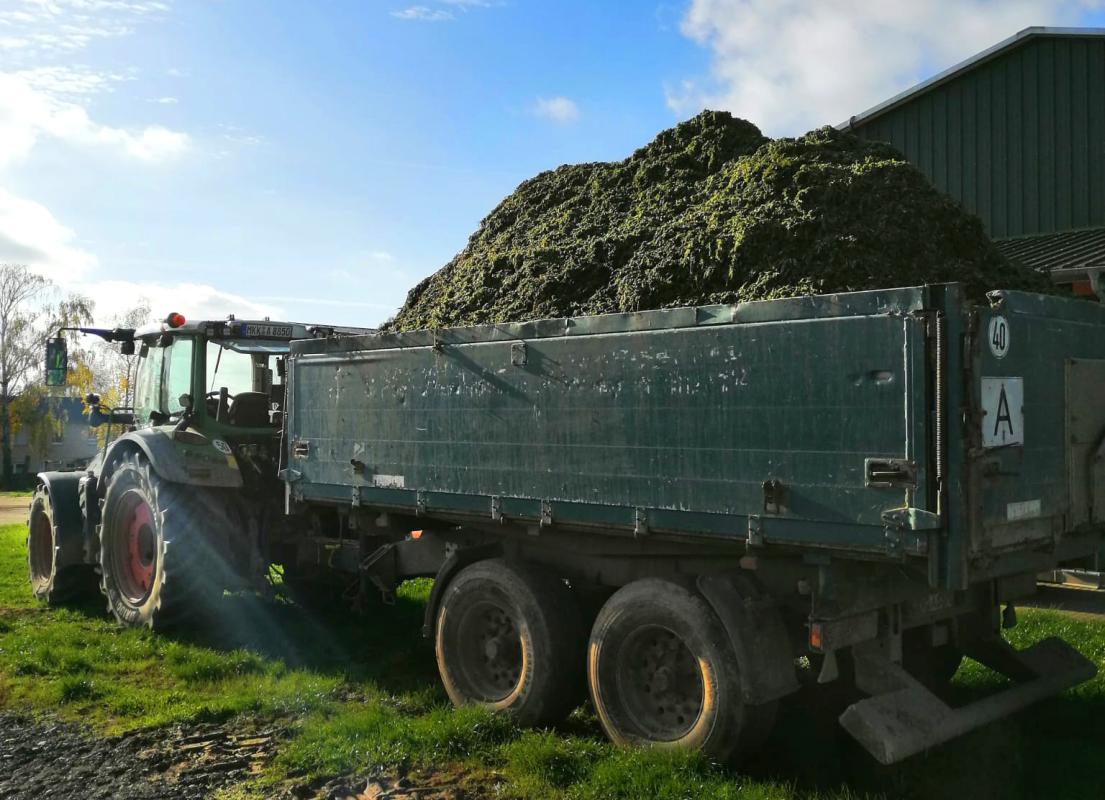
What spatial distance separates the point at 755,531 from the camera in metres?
4.43

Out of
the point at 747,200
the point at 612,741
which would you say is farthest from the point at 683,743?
the point at 747,200

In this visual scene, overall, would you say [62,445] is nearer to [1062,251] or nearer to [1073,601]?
[1062,251]

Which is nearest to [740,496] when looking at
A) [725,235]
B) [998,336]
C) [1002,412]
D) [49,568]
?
[1002,412]

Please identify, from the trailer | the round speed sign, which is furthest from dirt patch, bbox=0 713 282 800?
the round speed sign

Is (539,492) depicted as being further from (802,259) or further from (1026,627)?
(1026,627)

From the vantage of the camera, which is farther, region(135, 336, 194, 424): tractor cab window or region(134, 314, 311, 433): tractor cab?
region(135, 336, 194, 424): tractor cab window

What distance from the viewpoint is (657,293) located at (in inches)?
219

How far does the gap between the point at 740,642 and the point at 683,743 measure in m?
0.64

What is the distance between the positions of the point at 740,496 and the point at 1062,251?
883cm

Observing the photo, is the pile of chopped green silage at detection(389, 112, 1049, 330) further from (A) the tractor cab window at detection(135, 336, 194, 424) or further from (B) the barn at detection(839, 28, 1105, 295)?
(B) the barn at detection(839, 28, 1105, 295)

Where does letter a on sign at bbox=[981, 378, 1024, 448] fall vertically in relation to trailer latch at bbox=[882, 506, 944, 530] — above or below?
above

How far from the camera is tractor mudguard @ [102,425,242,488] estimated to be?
7.81 m

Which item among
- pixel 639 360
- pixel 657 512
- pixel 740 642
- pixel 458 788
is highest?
pixel 639 360

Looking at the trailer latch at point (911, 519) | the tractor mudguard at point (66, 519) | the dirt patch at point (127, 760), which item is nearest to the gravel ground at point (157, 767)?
the dirt patch at point (127, 760)
